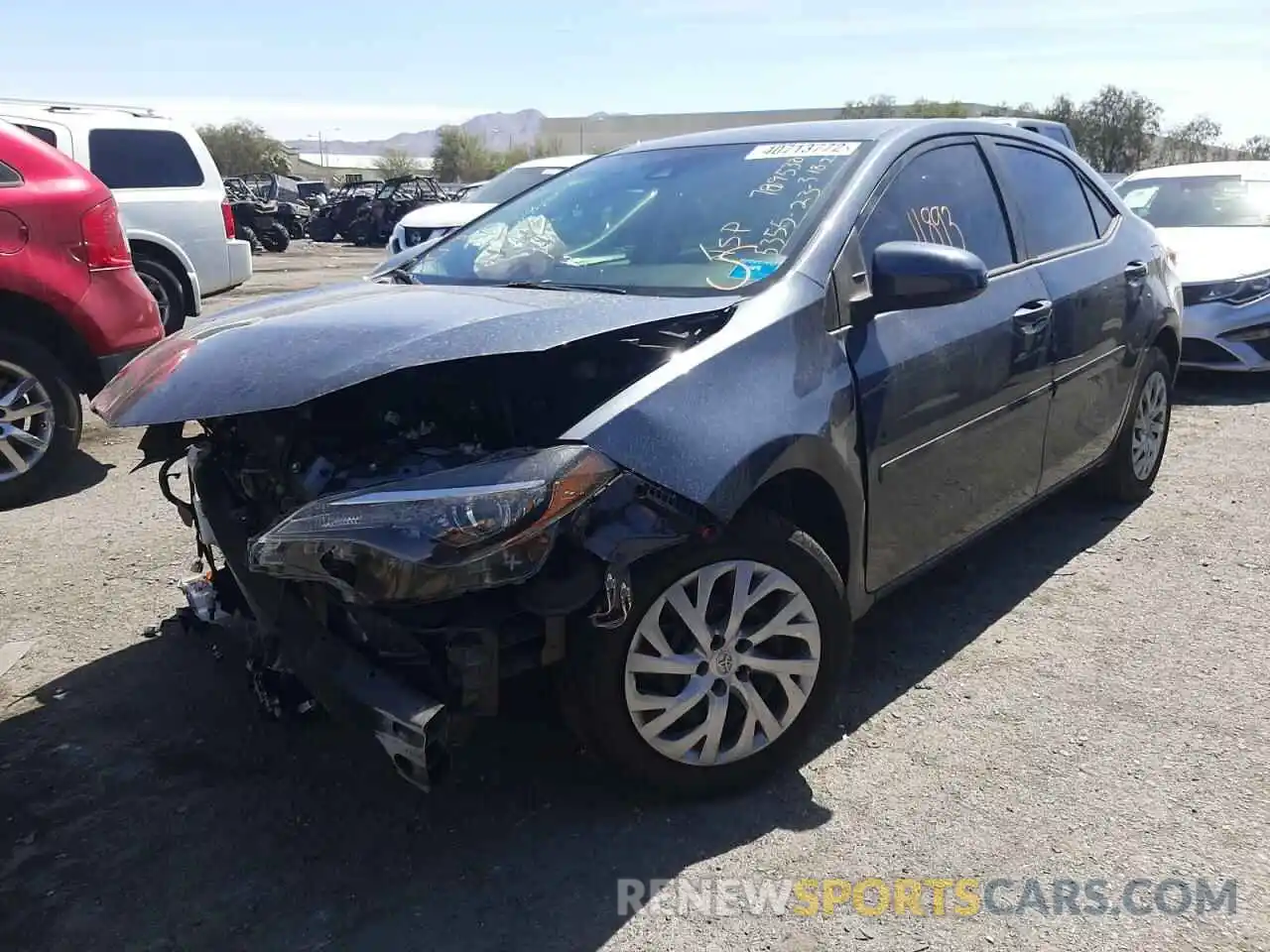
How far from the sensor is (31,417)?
208 inches

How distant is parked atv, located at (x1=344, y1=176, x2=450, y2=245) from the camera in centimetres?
2656

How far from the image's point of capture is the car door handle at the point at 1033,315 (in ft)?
12.0

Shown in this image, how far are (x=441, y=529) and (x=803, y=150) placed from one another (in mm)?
2012

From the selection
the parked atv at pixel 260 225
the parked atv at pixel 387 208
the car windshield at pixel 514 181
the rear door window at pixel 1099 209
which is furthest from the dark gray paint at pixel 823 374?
the parked atv at pixel 387 208

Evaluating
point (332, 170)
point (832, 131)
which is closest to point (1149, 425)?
point (832, 131)

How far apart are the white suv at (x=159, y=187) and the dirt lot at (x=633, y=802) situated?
19.7ft

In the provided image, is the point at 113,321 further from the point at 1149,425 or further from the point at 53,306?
the point at 1149,425

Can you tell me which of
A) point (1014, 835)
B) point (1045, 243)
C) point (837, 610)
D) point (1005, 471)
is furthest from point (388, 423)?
point (1045, 243)

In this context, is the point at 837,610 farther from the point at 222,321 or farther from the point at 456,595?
the point at 222,321

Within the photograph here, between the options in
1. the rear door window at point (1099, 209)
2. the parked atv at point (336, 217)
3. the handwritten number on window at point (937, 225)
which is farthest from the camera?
the parked atv at point (336, 217)

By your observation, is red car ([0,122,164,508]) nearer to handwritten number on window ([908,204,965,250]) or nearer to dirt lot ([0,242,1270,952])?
dirt lot ([0,242,1270,952])

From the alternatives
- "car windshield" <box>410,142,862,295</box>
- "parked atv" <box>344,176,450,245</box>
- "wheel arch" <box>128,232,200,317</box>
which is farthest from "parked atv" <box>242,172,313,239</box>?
"car windshield" <box>410,142,862,295</box>

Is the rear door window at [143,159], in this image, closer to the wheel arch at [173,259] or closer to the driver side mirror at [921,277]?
the wheel arch at [173,259]

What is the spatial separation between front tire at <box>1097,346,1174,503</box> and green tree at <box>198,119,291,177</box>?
6917 cm
